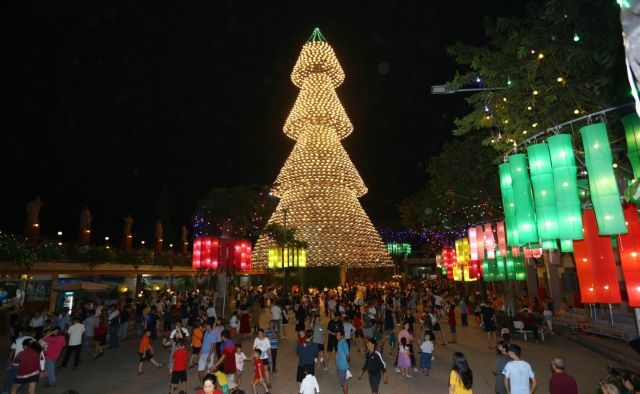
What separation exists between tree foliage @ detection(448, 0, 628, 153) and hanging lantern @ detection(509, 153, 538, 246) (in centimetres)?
179

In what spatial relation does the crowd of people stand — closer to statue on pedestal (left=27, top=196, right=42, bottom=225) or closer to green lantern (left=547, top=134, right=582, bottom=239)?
green lantern (left=547, top=134, right=582, bottom=239)

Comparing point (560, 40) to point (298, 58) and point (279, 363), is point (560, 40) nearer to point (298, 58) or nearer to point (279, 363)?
point (279, 363)

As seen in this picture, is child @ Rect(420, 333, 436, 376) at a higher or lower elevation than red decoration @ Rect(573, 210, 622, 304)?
lower

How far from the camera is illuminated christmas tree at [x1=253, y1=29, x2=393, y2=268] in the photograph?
35.2 meters

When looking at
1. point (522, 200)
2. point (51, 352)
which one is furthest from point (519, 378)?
point (51, 352)

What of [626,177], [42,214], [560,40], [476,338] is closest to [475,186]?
[476,338]

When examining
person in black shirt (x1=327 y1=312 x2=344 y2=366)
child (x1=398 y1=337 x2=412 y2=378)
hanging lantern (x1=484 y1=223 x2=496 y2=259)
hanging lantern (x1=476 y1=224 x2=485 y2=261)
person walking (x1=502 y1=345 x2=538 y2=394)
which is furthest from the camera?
hanging lantern (x1=476 y1=224 x2=485 y2=261)

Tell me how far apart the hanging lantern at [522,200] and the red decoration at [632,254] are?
Answer: 1.69 metres

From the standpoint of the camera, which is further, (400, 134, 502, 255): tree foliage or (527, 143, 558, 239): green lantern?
(400, 134, 502, 255): tree foliage

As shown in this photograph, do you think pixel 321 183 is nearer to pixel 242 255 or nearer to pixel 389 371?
pixel 242 255

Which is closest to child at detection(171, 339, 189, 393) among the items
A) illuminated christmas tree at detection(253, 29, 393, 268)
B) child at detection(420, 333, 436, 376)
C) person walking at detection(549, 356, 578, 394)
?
child at detection(420, 333, 436, 376)

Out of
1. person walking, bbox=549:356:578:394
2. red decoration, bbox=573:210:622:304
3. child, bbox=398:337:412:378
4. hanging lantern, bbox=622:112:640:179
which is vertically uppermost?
hanging lantern, bbox=622:112:640:179

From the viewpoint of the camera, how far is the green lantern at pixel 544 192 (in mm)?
7230

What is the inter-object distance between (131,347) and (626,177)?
16.3 m
